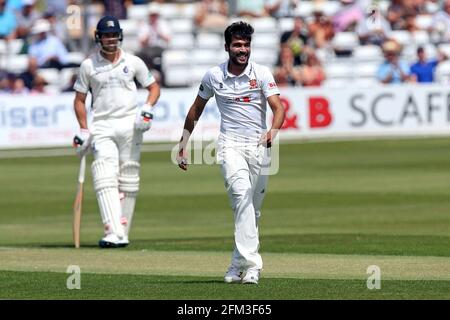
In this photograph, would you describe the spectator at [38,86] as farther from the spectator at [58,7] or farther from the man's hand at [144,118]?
the man's hand at [144,118]

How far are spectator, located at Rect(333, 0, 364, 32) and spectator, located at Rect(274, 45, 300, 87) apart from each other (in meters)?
2.83

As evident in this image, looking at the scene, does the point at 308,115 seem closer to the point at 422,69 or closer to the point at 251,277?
the point at 422,69

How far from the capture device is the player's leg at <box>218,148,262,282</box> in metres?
9.77

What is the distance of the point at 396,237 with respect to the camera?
13602mm

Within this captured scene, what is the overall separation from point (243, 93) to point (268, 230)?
4950 mm

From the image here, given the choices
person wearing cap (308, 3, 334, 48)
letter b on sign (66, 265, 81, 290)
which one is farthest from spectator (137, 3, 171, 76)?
letter b on sign (66, 265, 81, 290)

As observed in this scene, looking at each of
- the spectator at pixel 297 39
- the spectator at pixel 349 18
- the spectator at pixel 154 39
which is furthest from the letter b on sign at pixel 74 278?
the spectator at pixel 349 18

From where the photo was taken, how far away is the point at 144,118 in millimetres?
13062

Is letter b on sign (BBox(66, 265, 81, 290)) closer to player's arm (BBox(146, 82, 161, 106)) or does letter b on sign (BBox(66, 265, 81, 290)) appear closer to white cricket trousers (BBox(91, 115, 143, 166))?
white cricket trousers (BBox(91, 115, 143, 166))

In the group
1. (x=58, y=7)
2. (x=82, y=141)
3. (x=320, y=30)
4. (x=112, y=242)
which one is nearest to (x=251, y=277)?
(x=112, y=242)

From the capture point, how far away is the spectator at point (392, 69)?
2952 cm

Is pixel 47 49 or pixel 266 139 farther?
pixel 47 49
